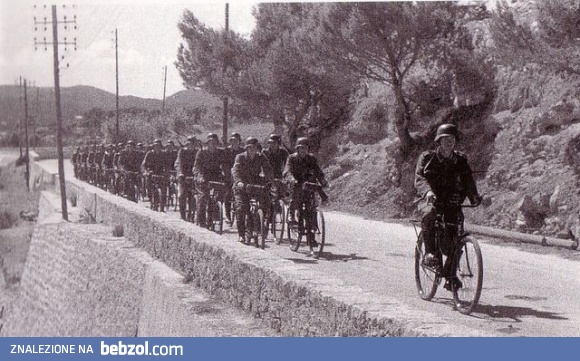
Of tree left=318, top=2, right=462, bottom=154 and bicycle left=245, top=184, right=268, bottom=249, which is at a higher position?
tree left=318, top=2, right=462, bottom=154

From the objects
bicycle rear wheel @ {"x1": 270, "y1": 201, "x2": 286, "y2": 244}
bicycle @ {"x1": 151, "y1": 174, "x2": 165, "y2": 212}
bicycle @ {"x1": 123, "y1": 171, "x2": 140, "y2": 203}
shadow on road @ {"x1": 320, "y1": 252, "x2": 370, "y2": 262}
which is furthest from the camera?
bicycle @ {"x1": 123, "y1": 171, "x2": 140, "y2": 203}

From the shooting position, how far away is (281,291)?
19.4 ft

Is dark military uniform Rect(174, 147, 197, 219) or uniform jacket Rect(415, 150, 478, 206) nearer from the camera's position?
uniform jacket Rect(415, 150, 478, 206)

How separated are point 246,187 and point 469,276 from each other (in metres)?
4.74

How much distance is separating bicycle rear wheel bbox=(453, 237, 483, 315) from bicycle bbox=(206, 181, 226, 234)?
6543mm

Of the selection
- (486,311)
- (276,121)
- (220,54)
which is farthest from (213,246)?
(220,54)

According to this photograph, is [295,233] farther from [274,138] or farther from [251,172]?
[274,138]

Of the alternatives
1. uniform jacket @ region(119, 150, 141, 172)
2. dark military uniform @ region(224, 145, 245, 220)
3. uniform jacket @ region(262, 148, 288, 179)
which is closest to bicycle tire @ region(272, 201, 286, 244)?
uniform jacket @ region(262, 148, 288, 179)

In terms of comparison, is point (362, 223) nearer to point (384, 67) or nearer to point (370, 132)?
point (370, 132)

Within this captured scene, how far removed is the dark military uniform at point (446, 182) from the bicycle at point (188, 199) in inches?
317

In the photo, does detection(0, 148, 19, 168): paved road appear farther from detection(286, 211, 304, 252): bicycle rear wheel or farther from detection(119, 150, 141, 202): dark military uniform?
detection(286, 211, 304, 252): bicycle rear wheel

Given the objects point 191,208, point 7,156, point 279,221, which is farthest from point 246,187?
point 7,156

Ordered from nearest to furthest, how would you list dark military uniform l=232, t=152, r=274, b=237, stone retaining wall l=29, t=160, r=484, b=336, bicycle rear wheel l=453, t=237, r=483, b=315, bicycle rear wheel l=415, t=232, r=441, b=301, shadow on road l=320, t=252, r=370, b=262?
stone retaining wall l=29, t=160, r=484, b=336 → bicycle rear wheel l=453, t=237, r=483, b=315 → bicycle rear wheel l=415, t=232, r=441, b=301 → shadow on road l=320, t=252, r=370, b=262 → dark military uniform l=232, t=152, r=274, b=237

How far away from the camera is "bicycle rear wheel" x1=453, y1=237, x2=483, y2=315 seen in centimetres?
648
